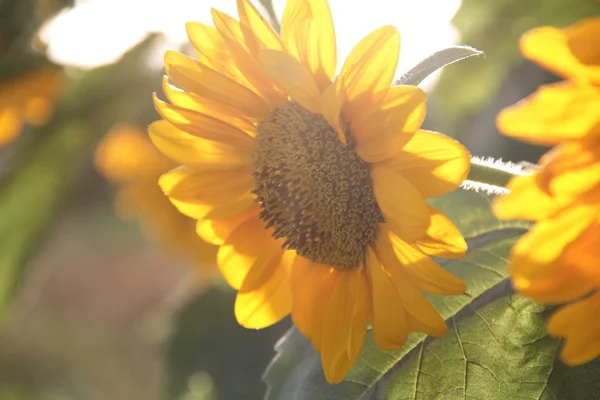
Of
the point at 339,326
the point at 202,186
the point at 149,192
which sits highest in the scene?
the point at 202,186

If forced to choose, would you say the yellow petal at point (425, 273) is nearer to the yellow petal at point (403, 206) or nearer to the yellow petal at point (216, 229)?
the yellow petal at point (403, 206)

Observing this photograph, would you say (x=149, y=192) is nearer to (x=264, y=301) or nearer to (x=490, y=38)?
(x=490, y=38)

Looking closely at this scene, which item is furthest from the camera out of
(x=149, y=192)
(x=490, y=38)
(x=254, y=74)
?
(x=149, y=192)

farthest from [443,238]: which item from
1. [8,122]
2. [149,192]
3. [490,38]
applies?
[149,192]

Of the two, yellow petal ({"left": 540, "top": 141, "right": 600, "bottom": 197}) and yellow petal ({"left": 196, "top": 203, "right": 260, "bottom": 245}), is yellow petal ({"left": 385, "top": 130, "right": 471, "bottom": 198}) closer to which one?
yellow petal ({"left": 540, "top": 141, "right": 600, "bottom": 197})

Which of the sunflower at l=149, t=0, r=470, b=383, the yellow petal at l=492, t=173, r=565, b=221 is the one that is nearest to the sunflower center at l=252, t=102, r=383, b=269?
the sunflower at l=149, t=0, r=470, b=383

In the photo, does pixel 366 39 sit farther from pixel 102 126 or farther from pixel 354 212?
pixel 102 126

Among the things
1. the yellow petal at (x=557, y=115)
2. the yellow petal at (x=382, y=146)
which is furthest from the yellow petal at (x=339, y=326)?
the yellow petal at (x=557, y=115)

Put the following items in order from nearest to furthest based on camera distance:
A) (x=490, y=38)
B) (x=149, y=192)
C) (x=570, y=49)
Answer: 1. (x=570, y=49)
2. (x=490, y=38)
3. (x=149, y=192)
